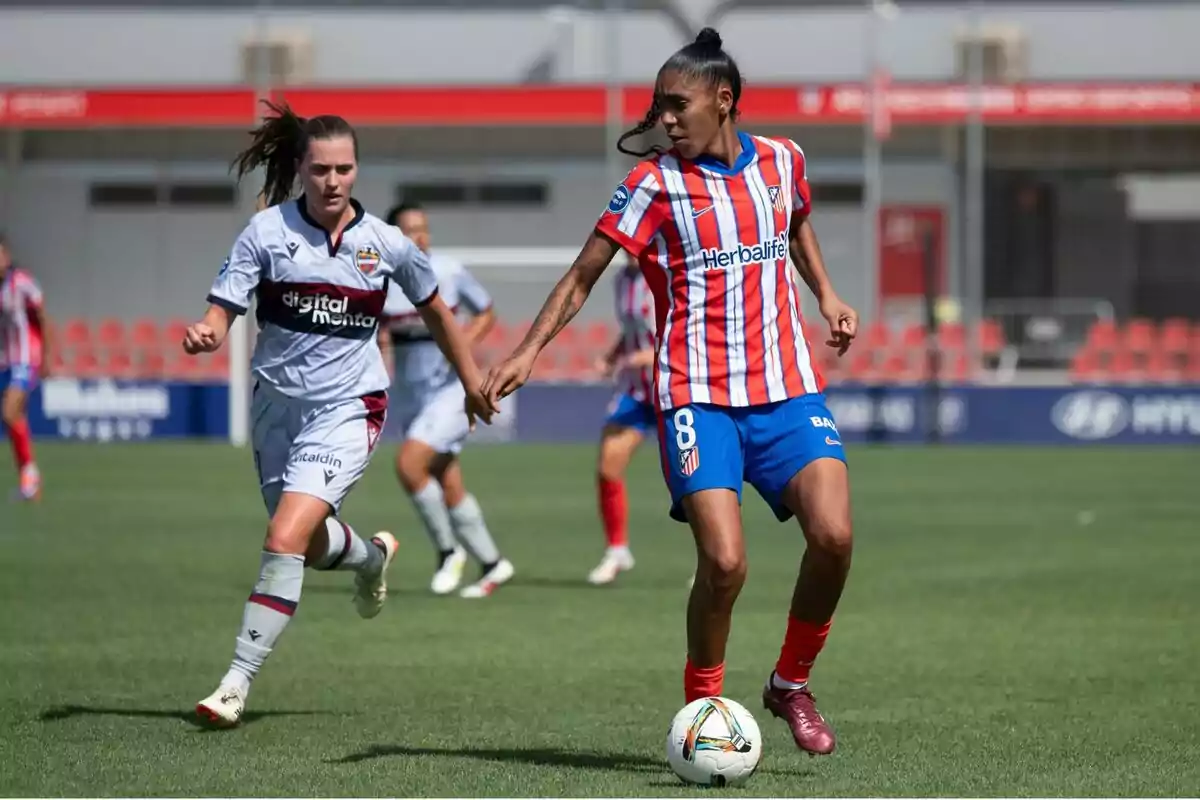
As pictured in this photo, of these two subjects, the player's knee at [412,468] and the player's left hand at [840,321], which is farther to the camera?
the player's knee at [412,468]

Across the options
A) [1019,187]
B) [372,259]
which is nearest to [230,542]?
[372,259]

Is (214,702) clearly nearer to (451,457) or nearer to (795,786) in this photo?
(795,786)

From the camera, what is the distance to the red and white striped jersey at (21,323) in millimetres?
19594

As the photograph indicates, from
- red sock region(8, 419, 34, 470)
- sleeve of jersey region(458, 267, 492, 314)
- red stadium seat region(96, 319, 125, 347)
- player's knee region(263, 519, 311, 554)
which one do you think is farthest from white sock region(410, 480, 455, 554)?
red stadium seat region(96, 319, 125, 347)

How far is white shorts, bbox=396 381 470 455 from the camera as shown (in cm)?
1230

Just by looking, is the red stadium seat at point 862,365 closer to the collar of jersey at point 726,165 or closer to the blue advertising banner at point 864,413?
the blue advertising banner at point 864,413

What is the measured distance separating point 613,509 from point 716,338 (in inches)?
248

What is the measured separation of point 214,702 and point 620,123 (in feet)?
93.9

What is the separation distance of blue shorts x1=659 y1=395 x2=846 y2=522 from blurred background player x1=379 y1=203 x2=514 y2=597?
5.44m

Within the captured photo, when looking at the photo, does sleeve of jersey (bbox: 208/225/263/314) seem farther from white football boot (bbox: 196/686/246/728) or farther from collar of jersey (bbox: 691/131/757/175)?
collar of jersey (bbox: 691/131/757/175)

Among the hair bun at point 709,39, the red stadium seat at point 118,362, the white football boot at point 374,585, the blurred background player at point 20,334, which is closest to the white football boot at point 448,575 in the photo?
the white football boot at point 374,585

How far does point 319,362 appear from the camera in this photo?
7871mm

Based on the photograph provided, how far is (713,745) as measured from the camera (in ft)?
20.6

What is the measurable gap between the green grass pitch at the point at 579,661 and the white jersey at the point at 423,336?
1203 mm
